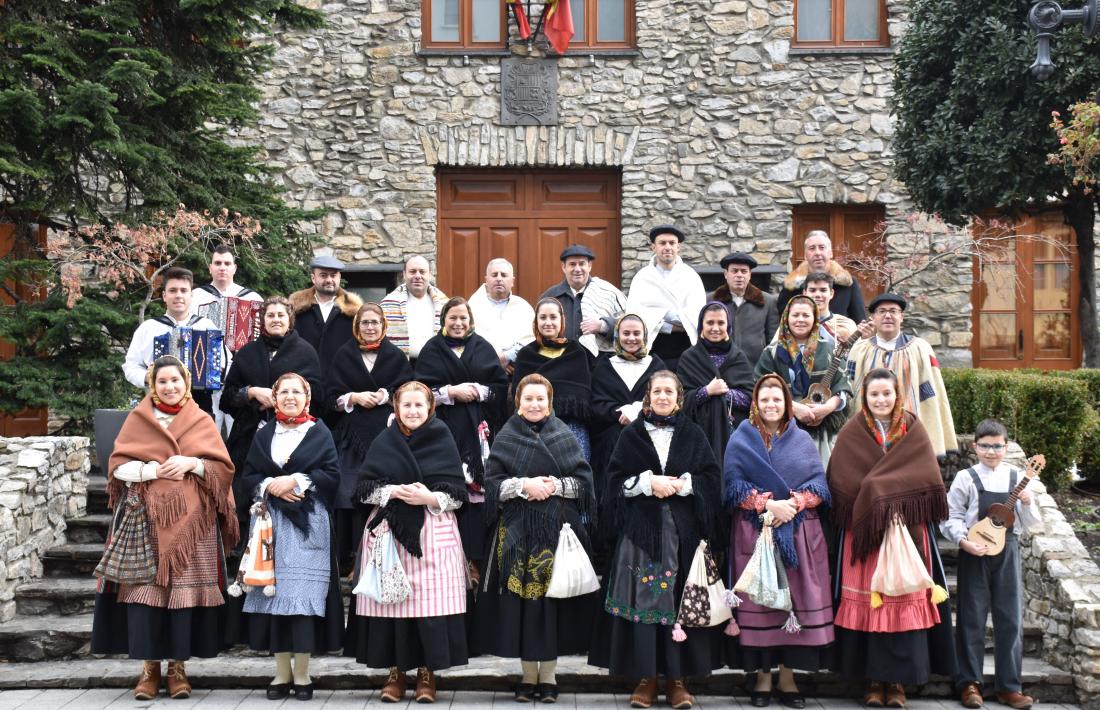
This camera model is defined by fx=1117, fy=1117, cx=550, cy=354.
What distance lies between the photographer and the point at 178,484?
5680 millimetres

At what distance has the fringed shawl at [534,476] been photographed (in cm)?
561

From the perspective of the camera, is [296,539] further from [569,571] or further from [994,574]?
[994,574]

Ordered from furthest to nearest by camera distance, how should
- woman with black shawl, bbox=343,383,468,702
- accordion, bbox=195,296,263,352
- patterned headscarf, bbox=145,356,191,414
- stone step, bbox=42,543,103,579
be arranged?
stone step, bbox=42,543,103,579, accordion, bbox=195,296,263,352, patterned headscarf, bbox=145,356,191,414, woman with black shawl, bbox=343,383,468,702

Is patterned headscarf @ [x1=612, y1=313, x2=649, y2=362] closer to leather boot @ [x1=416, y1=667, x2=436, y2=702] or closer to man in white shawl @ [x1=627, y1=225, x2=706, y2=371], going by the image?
man in white shawl @ [x1=627, y1=225, x2=706, y2=371]

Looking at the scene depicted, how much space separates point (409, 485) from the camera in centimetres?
557

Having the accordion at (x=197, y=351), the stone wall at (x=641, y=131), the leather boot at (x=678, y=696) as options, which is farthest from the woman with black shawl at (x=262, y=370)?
the stone wall at (x=641, y=131)

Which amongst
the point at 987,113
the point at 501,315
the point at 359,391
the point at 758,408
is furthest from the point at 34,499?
the point at 987,113

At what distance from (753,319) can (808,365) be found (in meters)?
0.93

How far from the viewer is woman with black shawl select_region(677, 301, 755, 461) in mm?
6320

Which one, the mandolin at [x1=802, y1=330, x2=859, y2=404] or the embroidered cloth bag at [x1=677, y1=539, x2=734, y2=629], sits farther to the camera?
the mandolin at [x1=802, y1=330, x2=859, y2=404]

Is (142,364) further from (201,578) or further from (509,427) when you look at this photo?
(509,427)

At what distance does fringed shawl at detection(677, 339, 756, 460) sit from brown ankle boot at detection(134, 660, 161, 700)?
3140 millimetres

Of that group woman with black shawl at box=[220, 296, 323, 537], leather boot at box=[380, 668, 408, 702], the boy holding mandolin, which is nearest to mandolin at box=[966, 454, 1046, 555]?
the boy holding mandolin

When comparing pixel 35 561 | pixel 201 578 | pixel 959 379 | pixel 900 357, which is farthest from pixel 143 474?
pixel 959 379
